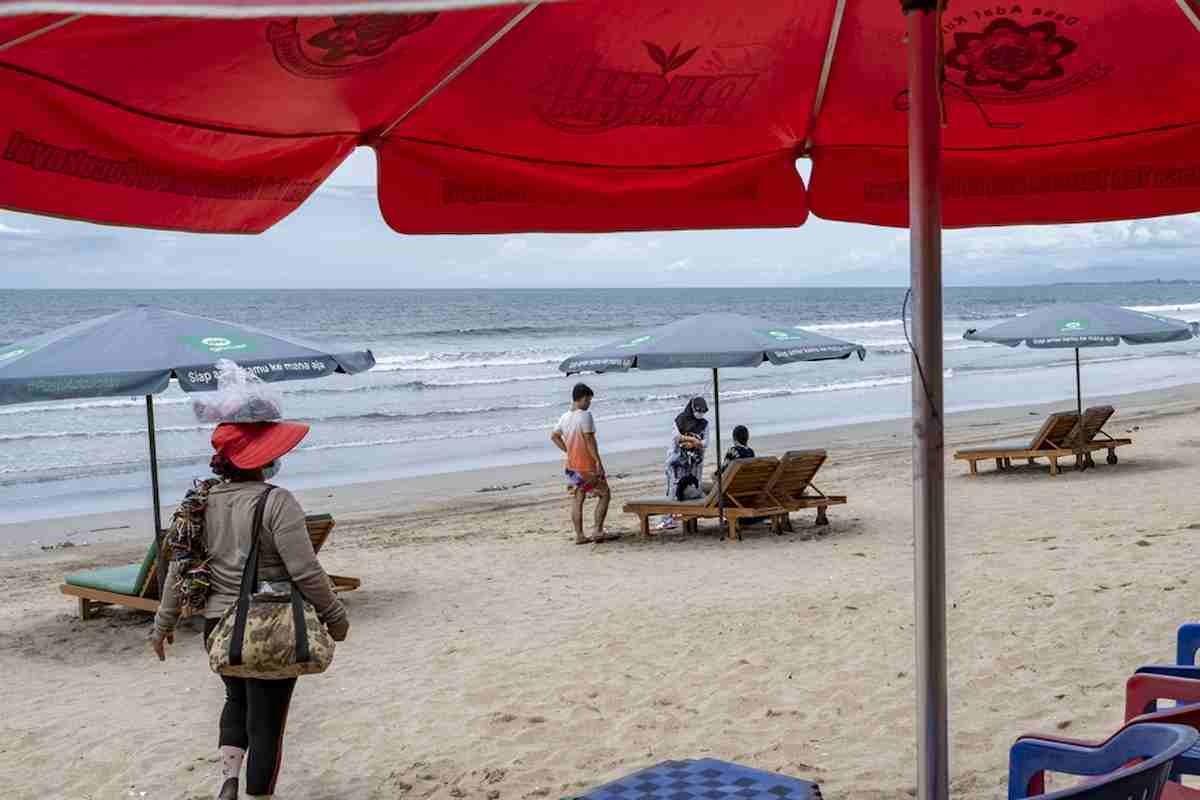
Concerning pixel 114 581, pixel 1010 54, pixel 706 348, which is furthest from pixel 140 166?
pixel 706 348

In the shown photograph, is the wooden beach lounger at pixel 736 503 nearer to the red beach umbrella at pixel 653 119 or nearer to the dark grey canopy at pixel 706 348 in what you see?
the dark grey canopy at pixel 706 348

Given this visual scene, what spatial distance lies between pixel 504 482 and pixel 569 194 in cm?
1518

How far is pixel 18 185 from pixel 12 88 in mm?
251

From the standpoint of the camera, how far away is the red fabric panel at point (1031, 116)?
10.2 ft

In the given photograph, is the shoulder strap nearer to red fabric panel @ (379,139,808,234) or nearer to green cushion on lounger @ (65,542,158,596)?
red fabric panel @ (379,139,808,234)

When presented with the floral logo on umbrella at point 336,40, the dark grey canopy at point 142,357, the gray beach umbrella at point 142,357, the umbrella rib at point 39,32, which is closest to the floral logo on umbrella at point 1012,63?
the floral logo on umbrella at point 336,40

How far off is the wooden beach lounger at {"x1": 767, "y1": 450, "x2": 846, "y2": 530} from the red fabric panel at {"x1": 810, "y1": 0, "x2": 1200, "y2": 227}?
8228 mm

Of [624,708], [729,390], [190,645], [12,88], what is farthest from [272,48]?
[729,390]

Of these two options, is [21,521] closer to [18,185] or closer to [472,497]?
[472,497]

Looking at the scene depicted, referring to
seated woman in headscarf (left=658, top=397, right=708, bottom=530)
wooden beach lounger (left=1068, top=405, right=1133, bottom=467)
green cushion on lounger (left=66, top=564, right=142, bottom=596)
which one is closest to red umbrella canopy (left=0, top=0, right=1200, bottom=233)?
green cushion on lounger (left=66, top=564, right=142, bottom=596)

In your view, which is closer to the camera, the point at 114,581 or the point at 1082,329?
the point at 114,581

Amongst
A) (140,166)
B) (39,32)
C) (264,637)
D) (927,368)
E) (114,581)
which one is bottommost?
(114,581)

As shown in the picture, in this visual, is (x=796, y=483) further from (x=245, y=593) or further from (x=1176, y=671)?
(x=245, y=593)

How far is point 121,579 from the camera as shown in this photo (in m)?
9.47
